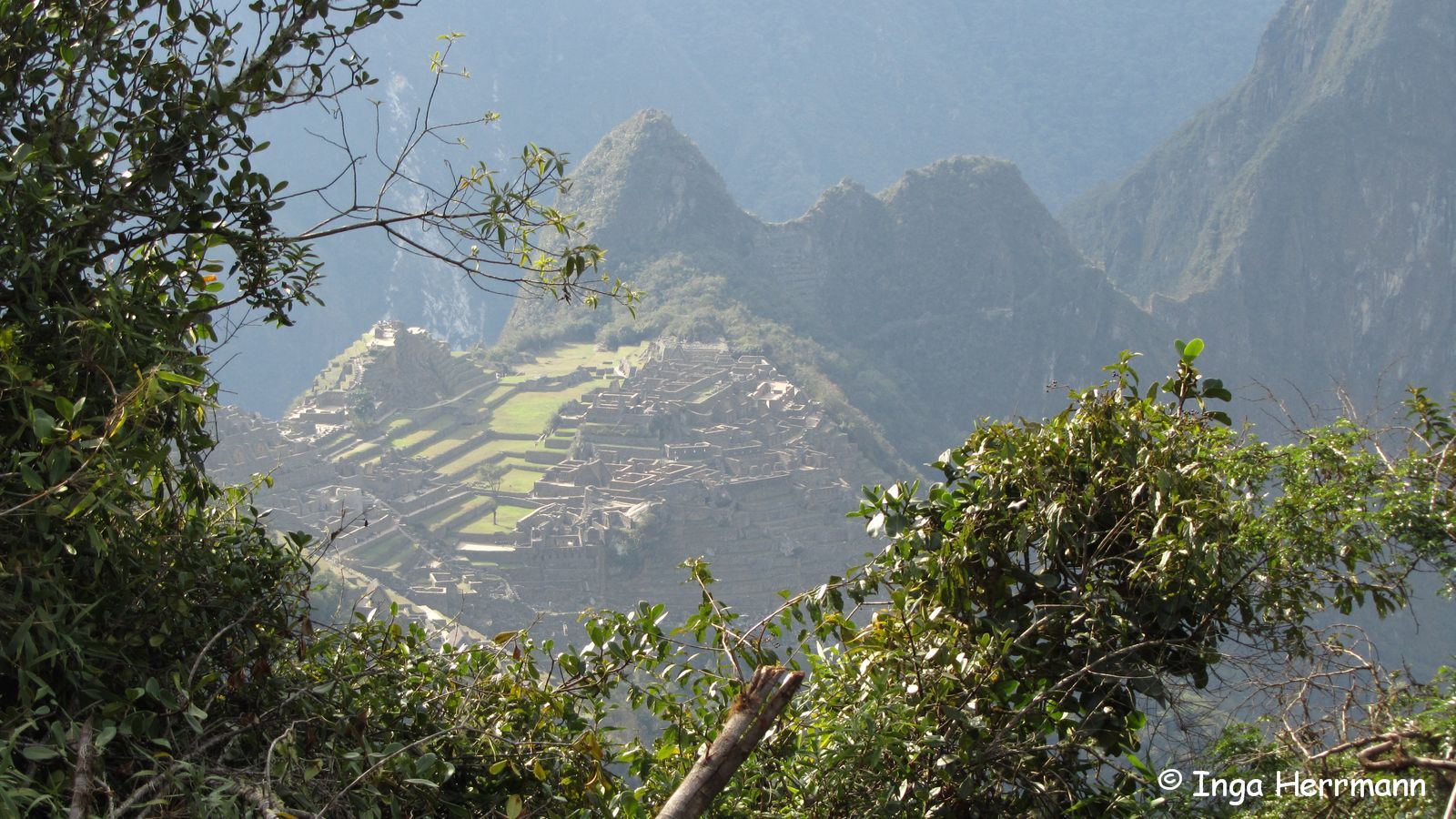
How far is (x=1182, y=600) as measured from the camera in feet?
5.72

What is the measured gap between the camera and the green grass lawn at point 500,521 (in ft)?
Result: 77.4

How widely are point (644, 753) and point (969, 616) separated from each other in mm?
571

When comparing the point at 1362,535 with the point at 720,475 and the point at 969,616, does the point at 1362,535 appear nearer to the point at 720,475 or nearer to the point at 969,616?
the point at 969,616

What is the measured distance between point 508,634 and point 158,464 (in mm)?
737

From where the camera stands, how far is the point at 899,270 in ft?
163

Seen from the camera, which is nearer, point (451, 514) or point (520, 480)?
point (451, 514)

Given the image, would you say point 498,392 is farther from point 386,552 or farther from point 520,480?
point 386,552

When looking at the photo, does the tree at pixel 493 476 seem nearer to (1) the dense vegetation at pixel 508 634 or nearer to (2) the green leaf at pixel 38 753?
(1) the dense vegetation at pixel 508 634

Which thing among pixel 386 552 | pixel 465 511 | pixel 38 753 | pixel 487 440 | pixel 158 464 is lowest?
pixel 38 753

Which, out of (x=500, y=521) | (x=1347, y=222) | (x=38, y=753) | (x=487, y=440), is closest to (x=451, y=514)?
(x=500, y=521)

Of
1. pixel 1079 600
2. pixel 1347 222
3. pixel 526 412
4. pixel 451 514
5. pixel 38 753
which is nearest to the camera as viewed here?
pixel 38 753

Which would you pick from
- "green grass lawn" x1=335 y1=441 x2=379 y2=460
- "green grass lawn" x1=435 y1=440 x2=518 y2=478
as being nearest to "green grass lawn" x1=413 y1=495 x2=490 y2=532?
"green grass lawn" x1=435 y1=440 x2=518 y2=478

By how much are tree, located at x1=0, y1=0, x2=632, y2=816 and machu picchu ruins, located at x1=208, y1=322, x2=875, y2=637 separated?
17422 mm

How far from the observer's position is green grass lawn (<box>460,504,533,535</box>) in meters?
23.6
